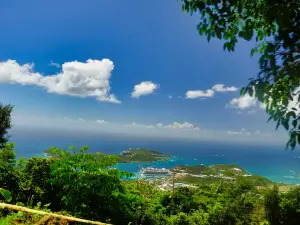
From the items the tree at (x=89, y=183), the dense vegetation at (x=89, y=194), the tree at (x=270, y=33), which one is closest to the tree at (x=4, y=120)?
the dense vegetation at (x=89, y=194)

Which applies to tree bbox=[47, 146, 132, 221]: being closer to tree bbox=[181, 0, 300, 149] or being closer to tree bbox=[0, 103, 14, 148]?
tree bbox=[181, 0, 300, 149]

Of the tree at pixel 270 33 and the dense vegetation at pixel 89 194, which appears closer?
the tree at pixel 270 33

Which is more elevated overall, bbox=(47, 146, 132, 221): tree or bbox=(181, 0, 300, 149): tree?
bbox=(181, 0, 300, 149): tree

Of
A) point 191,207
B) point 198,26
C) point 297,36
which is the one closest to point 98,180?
point 198,26

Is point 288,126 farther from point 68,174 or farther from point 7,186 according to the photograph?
point 7,186

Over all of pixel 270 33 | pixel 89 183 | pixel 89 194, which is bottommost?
pixel 89 194

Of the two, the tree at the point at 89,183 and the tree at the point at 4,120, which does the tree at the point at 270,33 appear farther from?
the tree at the point at 4,120

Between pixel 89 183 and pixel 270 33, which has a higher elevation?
pixel 270 33

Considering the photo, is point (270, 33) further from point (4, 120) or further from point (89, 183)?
point (4, 120)

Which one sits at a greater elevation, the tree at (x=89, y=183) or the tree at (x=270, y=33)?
the tree at (x=270, y=33)

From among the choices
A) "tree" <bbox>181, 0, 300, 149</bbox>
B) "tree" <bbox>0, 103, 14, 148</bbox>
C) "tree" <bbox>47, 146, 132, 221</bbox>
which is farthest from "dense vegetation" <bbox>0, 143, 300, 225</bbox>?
"tree" <bbox>0, 103, 14, 148</bbox>

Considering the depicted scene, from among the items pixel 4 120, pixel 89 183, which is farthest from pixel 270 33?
pixel 4 120

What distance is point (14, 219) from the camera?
3.64 m

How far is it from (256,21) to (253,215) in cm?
1809
